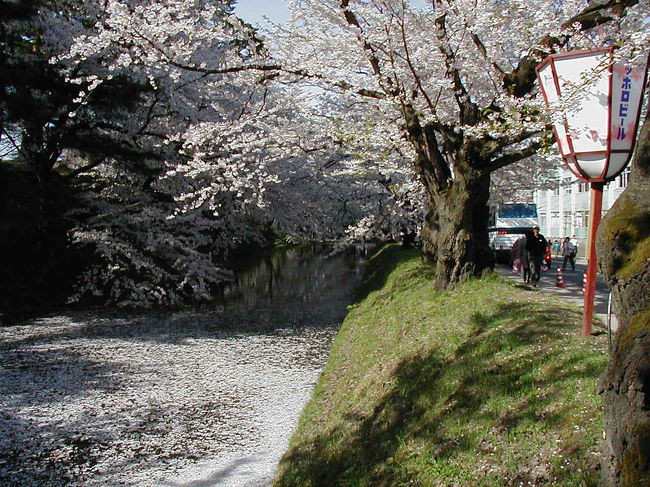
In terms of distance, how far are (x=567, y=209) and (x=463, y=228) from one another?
4325 centimetres

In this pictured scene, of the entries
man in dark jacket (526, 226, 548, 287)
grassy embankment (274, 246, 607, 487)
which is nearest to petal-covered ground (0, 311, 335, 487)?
grassy embankment (274, 246, 607, 487)

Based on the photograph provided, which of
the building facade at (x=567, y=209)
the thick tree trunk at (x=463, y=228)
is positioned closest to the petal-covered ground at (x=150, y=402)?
the thick tree trunk at (x=463, y=228)

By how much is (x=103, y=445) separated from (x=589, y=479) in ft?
20.3

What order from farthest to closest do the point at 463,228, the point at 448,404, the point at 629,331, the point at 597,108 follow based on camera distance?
the point at 463,228 → the point at 597,108 → the point at 448,404 → the point at 629,331

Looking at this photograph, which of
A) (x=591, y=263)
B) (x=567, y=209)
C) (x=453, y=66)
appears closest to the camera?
(x=591, y=263)

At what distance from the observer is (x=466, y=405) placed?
205 inches

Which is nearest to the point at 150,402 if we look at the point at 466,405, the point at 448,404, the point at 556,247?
the point at 448,404

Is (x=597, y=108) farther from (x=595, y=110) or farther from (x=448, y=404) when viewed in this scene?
(x=448, y=404)

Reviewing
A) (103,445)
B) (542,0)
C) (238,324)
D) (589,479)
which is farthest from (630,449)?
(238,324)

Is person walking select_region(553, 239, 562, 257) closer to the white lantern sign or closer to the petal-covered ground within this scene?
the petal-covered ground

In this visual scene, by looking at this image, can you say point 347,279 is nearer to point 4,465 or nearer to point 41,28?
point 41,28

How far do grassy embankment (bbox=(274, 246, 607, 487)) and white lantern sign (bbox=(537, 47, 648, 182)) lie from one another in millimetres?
1948

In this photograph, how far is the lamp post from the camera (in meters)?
5.77

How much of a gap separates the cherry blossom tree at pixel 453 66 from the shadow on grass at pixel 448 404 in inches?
136
